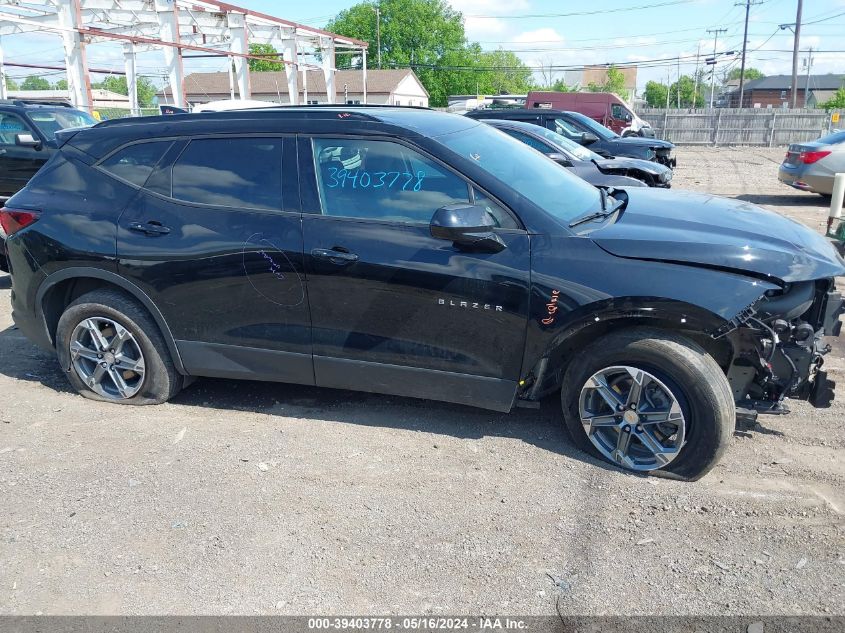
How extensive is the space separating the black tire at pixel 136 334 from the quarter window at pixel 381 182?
1.50 meters

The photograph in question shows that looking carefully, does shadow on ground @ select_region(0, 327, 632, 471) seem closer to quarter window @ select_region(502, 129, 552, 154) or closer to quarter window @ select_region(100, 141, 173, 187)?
quarter window @ select_region(100, 141, 173, 187)

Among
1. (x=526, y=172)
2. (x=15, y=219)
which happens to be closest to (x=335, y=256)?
(x=526, y=172)

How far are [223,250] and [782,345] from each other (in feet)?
10.4

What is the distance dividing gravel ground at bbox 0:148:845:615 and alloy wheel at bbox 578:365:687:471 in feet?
0.45

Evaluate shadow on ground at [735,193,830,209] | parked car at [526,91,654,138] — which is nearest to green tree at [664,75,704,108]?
parked car at [526,91,654,138]

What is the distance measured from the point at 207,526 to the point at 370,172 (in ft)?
6.91

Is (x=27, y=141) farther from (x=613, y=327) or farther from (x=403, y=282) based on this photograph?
(x=613, y=327)

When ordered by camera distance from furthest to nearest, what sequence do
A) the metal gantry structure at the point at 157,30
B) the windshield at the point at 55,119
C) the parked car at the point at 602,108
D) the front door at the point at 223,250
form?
the parked car at the point at 602,108 < the metal gantry structure at the point at 157,30 < the windshield at the point at 55,119 < the front door at the point at 223,250

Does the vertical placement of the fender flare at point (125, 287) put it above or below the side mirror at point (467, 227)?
below

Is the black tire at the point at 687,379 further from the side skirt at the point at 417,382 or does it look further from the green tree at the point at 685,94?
the green tree at the point at 685,94

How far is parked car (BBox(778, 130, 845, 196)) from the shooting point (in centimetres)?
1308

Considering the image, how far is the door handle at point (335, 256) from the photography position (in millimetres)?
4035

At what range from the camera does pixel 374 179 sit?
4.12 meters

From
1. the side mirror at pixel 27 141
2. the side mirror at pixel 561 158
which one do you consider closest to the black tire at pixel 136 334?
the side mirror at pixel 561 158
